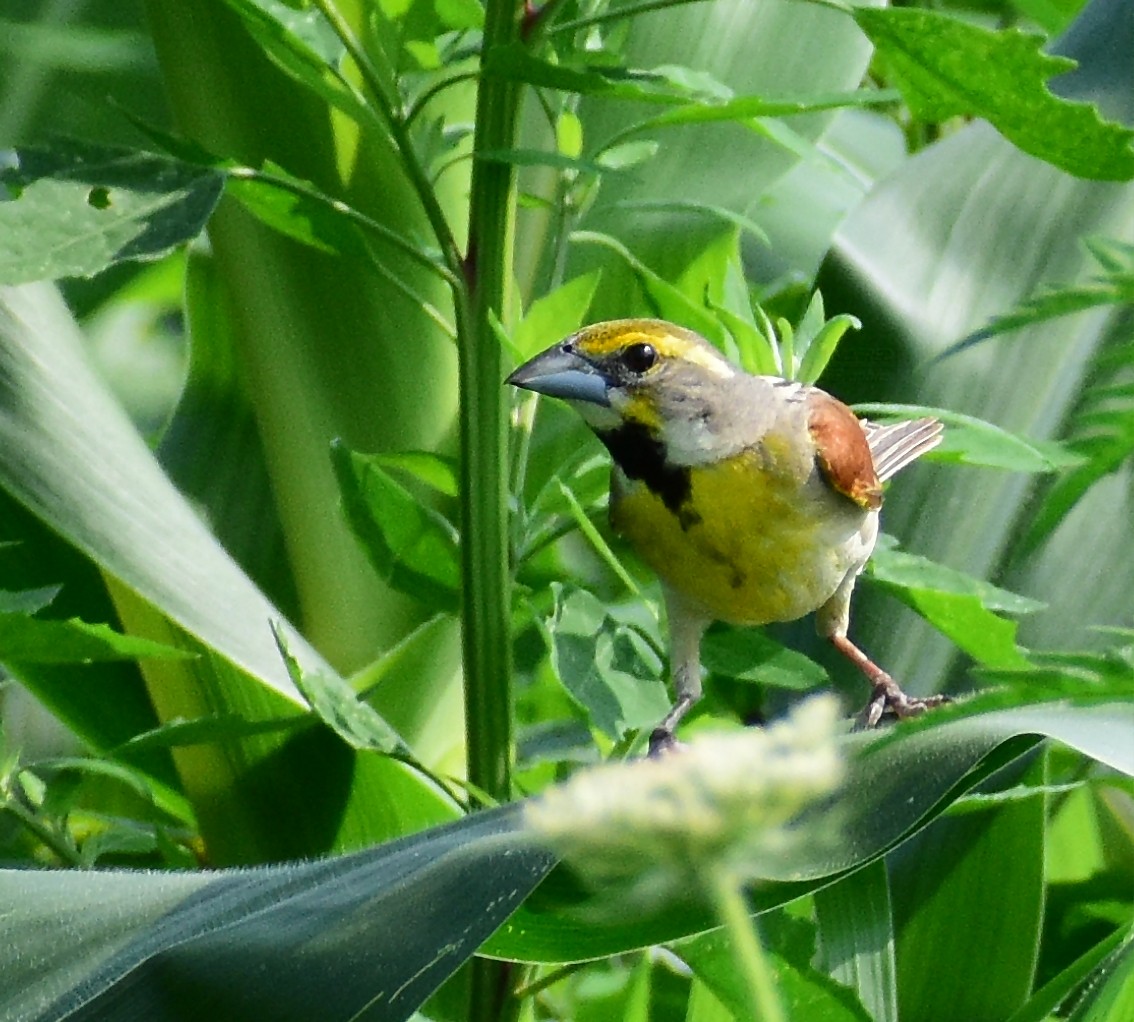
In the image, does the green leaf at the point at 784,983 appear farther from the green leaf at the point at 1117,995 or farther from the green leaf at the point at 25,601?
the green leaf at the point at 25,601

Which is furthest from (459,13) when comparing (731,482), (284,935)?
(284,935)

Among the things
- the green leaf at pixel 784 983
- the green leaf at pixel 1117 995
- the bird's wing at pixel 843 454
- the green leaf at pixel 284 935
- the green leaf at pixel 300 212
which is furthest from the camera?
the bird's wing at pixel 843 454

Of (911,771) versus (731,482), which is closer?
(911,771)

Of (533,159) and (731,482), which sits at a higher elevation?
(533,159)

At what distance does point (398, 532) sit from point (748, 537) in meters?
0.30

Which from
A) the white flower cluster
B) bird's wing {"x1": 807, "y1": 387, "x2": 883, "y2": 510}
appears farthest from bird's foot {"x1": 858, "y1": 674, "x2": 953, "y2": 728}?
the white flower cluster

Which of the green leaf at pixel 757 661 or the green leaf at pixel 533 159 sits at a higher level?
the green leaf at pixel 533 159

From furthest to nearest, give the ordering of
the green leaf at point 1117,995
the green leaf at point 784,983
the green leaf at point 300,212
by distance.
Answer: the green leaf at point 300,212, the green leaf at point 784,983, the green leaf at point 1117,995

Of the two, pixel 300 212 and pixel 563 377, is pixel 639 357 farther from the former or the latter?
pixel 300 212

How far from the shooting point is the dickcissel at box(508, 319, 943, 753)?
1.03m

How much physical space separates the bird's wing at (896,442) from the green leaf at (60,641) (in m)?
0.58

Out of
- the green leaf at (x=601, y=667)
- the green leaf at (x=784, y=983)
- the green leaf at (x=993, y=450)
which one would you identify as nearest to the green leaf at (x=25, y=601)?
the green leaf at (x=601, y=667)

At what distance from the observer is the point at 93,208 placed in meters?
0.74

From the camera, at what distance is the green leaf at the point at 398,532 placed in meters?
0.84
